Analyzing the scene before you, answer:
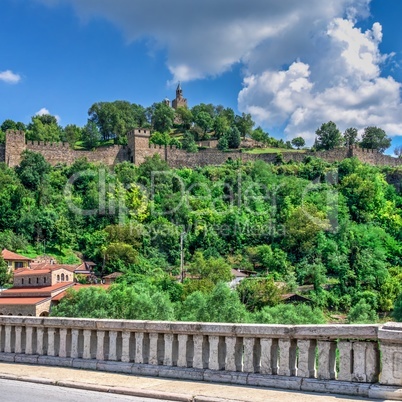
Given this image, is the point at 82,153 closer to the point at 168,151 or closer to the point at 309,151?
the point at 168,151

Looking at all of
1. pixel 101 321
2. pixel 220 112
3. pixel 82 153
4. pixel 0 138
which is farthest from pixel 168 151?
pixel 101 321

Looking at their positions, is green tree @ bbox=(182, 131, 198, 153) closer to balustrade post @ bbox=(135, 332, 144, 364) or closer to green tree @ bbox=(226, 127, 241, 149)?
green tree @ bbox=(226, 127, 241, 149)

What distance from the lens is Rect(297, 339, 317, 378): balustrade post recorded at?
22.8 feet

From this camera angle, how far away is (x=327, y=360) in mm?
6852

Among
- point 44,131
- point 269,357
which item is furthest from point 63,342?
point 44,131

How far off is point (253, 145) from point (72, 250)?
45369 mm

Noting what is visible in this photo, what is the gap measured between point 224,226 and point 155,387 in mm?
52251

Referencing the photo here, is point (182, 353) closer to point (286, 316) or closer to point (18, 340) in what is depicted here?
point (18, 340)

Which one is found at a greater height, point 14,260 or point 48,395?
point 48,395

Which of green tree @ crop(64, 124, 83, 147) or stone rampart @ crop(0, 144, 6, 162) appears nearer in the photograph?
stone rampart @ crop(0, 144, 6, 162)

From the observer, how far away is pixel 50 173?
6719cm

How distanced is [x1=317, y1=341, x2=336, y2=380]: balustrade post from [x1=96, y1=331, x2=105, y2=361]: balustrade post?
11.4 ft

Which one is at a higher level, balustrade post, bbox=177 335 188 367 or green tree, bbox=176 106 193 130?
green tree, bbox=176 106 193 130

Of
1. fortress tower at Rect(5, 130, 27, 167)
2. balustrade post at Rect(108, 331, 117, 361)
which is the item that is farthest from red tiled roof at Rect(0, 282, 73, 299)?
balustrade post at Rect(108, 331, 117, 361)
